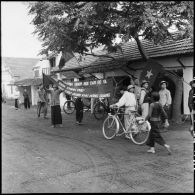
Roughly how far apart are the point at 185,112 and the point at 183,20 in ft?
14.9

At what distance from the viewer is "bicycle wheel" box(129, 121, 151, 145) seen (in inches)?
336

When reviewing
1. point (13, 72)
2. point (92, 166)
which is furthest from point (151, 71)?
point (13, 72)

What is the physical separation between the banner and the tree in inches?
68.0

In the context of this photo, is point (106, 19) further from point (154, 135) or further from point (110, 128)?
point (154, 135)

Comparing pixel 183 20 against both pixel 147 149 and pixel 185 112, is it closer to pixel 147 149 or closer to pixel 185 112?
pixel 185 112

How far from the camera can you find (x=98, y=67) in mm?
18234

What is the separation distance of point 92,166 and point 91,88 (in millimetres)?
5669

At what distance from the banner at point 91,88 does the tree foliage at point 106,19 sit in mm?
1719

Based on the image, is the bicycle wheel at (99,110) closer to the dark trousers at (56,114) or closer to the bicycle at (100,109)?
the bicycle at (100,109)

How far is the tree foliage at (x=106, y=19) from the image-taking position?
10398mm

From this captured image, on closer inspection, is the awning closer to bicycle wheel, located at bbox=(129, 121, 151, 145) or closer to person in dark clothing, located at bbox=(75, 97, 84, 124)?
person in dark clothing, located at bbox=(75, 97, 84, 124)

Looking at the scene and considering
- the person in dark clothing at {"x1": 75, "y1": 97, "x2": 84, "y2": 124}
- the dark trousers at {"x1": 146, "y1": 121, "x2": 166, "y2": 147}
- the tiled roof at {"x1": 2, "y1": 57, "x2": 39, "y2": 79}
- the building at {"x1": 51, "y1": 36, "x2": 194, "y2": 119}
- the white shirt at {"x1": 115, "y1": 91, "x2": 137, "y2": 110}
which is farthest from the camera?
the tiled roof at {"x1": 2, "y1": 57, "x2": 39, "y2": 79}

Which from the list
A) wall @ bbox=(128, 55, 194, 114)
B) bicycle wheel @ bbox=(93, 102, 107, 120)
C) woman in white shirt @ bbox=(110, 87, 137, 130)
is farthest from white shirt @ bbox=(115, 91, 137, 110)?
bicycle wheel @ bbox=(93, 102, 107, 120)

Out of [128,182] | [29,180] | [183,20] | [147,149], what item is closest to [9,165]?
[29,180]
